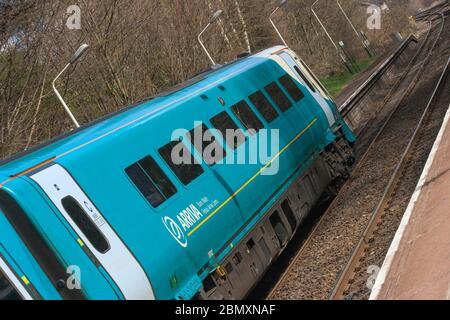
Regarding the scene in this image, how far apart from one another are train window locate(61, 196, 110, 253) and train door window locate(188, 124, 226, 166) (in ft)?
9.43

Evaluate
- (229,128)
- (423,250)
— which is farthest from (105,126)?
(423,250)

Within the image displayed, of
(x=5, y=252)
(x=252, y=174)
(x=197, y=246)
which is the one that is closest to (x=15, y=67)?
(x=252, y=174)

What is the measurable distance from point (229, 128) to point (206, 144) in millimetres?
971

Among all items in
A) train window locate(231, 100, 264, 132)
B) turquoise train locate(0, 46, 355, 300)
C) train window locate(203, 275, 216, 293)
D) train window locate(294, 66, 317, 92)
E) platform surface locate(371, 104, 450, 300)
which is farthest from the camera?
train window locate(294, 66, 317, 92)

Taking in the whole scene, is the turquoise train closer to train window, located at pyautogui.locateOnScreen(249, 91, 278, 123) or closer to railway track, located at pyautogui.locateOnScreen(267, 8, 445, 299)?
train window, located at pyautogui.locateOnScreen(249, 91, 278, 123)

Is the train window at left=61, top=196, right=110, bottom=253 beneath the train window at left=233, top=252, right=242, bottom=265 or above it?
above

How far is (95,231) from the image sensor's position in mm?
6941

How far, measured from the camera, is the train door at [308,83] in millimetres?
14258

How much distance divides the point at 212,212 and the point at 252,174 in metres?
1.69

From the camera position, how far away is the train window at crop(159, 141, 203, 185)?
344 inches

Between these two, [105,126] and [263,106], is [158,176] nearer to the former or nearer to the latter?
[105,126]

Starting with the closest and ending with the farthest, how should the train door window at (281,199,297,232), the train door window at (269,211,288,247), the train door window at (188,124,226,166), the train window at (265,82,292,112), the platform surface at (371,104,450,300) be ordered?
the platform surface at (371,104,450,300) → the train door window at (188,124,226,166) → the train door window at (269,211,288,247) → the train door window at (281,199,297,232) → the train window at (265,82,292,112)

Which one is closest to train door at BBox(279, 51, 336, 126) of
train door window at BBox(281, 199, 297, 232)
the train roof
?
the train roof
